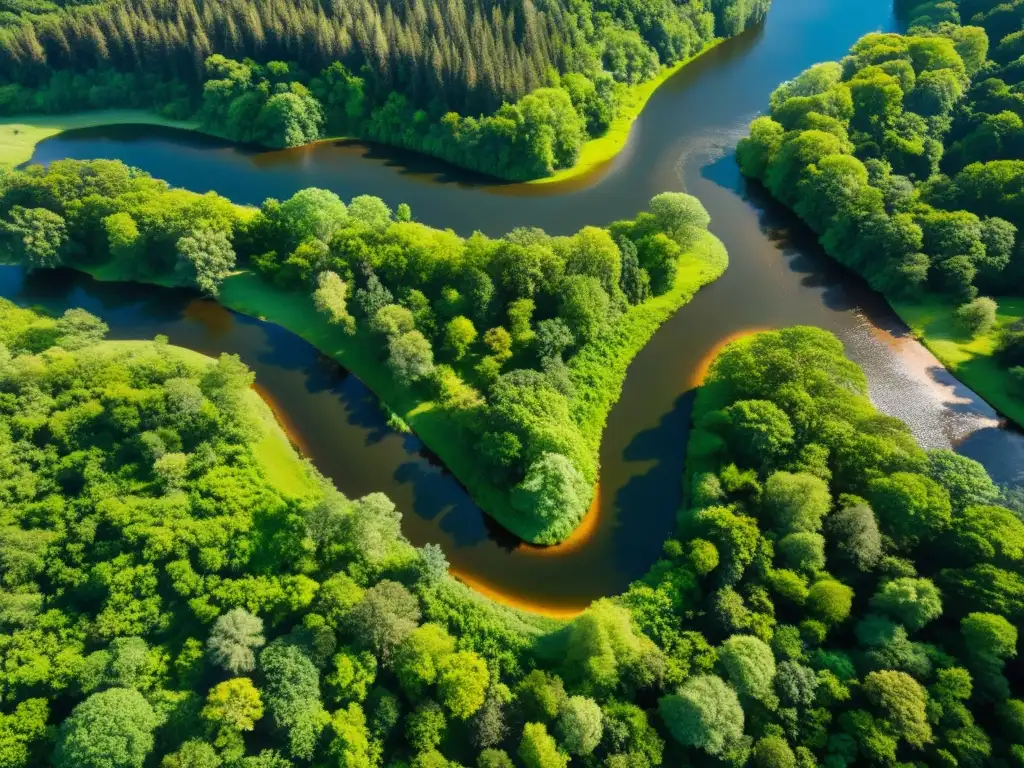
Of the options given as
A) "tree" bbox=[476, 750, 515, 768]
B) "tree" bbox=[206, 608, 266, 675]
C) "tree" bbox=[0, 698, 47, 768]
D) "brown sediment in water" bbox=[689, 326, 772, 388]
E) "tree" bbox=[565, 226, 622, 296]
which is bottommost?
"brown sediment in water" bbox=[689, 326, 772, 388]

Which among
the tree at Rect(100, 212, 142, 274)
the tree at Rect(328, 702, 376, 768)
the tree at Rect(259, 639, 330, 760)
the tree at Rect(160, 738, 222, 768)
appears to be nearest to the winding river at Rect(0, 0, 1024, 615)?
the tree at Rect(100, 212, 142, 274)

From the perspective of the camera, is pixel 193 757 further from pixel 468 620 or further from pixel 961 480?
pixel 961 480

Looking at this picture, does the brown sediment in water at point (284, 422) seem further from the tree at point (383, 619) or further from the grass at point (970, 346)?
the grass at point (970, 346)

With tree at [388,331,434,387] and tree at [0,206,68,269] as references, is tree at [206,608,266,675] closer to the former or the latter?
tree at [388,331,434,387]

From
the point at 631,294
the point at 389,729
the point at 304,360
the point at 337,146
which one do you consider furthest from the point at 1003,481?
the point at 337,146

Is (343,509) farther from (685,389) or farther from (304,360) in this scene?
(685,389)

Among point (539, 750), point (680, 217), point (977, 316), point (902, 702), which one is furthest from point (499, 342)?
point (977, 316)
